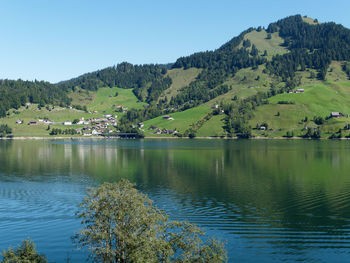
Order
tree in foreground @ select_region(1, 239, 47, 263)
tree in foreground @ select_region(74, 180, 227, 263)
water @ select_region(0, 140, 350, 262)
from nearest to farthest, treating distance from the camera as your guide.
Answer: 1. tree in foreground @ select_region(1, 239, 47, 263)
2. tree in foreground @ select_region(74, 180, 227, 263)
3. water @ select_region(0, 140, 350, 262)

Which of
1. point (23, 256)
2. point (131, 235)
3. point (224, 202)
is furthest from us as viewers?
point (224, 202)

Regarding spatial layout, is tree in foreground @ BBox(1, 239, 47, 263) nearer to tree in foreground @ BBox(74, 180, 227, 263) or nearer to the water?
tree in foreground @ BBox(74, 180, 227, 263)

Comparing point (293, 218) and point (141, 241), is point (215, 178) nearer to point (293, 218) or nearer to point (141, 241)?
point (293, 218)

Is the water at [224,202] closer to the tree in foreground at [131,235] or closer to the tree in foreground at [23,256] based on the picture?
the tree in foreground at [23,256]

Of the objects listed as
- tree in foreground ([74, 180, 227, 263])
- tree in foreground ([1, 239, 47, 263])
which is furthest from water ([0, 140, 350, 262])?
tree in foreground ([74, 180, 227, 263])

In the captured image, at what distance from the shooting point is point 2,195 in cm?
7462

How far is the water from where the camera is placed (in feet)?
149

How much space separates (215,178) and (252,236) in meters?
47.5

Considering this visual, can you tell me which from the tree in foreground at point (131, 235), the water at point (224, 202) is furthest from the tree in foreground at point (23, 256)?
the water at point (224, 202)

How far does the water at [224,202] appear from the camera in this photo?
45.3m

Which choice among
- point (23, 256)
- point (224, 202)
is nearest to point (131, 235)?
point (23, 256)

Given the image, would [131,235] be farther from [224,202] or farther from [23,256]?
[224,202]

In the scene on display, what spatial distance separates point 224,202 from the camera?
222 feet

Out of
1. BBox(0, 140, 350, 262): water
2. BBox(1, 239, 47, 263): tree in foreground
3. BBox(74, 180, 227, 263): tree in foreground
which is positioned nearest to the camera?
BBox(1, 239, 47, 263): tree in foreground
